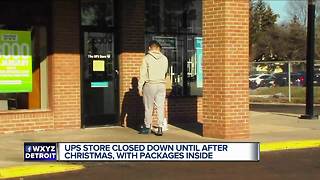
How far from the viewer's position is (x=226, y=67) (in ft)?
39.1

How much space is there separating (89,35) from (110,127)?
6.94 ft

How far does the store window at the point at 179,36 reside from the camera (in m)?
14.8

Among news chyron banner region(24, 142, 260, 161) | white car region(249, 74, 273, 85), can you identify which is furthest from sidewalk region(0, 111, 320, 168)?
Result: white car region(249, 74, 273, 85)

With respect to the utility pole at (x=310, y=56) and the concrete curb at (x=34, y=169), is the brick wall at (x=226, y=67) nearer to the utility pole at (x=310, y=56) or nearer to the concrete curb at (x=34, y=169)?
the concrete curb at (x=34, y=169)

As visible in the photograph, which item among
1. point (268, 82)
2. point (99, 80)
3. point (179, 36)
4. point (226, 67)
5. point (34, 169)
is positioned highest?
point (179, 36)

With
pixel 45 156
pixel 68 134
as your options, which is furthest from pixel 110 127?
pixel 45 156

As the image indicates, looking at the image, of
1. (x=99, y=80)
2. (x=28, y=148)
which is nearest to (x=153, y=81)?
(x=99, y=80)

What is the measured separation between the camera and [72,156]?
7.35m

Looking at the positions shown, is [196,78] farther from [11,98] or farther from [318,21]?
[318,21]

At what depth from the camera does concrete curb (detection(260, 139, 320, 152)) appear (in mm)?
11085

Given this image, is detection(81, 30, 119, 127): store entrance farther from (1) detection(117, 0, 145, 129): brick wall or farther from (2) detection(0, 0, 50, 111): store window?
(2) detection(0, 0, 50, 111): store window

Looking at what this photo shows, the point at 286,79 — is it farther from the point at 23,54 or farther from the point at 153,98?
the point at 23,54

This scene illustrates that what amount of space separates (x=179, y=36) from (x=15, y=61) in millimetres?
4054

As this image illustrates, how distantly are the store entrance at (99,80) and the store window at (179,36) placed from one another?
42.3 inches
